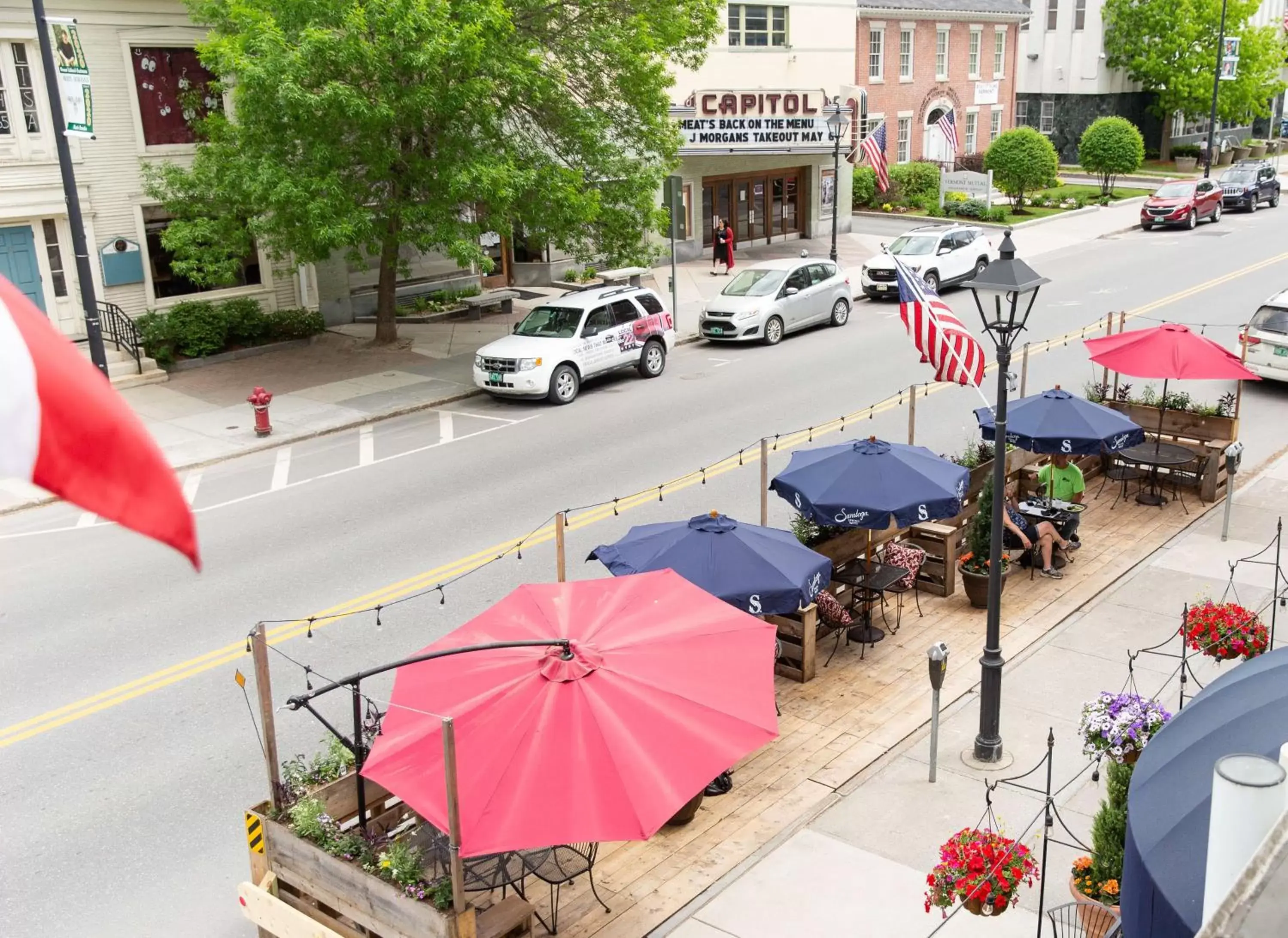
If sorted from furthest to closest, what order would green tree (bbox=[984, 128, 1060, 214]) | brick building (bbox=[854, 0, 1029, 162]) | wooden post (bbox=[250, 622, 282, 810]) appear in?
brick building (bbox=[854, 0, 1029, 162]) → green tree (bbox=[984, 128, 1060, 214]) → wooden post (bbox=[250, 622, 282, 810])

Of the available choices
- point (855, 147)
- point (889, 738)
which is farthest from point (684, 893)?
point (855, 147)

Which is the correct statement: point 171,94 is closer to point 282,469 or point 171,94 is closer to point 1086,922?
point 282,469

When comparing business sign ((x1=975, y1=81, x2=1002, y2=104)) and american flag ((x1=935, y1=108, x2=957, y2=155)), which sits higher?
business sign ((x1=975, y1=81, x2=1002, y2=104))

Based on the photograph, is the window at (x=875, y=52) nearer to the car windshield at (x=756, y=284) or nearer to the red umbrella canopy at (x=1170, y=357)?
the car windshield at (x=756, y=284)

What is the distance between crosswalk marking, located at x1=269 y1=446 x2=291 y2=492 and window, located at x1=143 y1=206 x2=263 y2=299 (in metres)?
6.78

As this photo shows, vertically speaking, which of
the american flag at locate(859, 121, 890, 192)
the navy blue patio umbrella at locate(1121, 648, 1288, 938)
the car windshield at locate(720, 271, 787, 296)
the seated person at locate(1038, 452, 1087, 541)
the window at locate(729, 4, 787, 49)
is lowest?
the seated person at locate(1038, 452, 1087, 541)

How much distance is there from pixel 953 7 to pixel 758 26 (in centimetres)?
1630

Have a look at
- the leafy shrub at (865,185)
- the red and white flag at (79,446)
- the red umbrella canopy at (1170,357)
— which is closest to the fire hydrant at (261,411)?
the red umbrella canopy at (1170,357)

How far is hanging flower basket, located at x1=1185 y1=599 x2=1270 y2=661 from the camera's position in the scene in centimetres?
999

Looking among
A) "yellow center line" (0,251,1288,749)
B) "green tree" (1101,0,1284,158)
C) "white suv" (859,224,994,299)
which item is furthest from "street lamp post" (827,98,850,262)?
"green tree" (1101,0,1284,158)

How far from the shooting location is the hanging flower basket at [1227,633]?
999 centimetres

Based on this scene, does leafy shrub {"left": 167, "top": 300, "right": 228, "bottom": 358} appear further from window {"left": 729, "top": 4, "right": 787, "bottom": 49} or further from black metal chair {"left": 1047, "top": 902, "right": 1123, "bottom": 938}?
black metal chair {"left": 1047, "top": 902, "right": 1123, "bottom": 938}

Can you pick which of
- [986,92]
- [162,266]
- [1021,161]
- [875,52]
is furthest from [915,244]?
[986,92]

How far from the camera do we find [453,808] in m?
6.68
